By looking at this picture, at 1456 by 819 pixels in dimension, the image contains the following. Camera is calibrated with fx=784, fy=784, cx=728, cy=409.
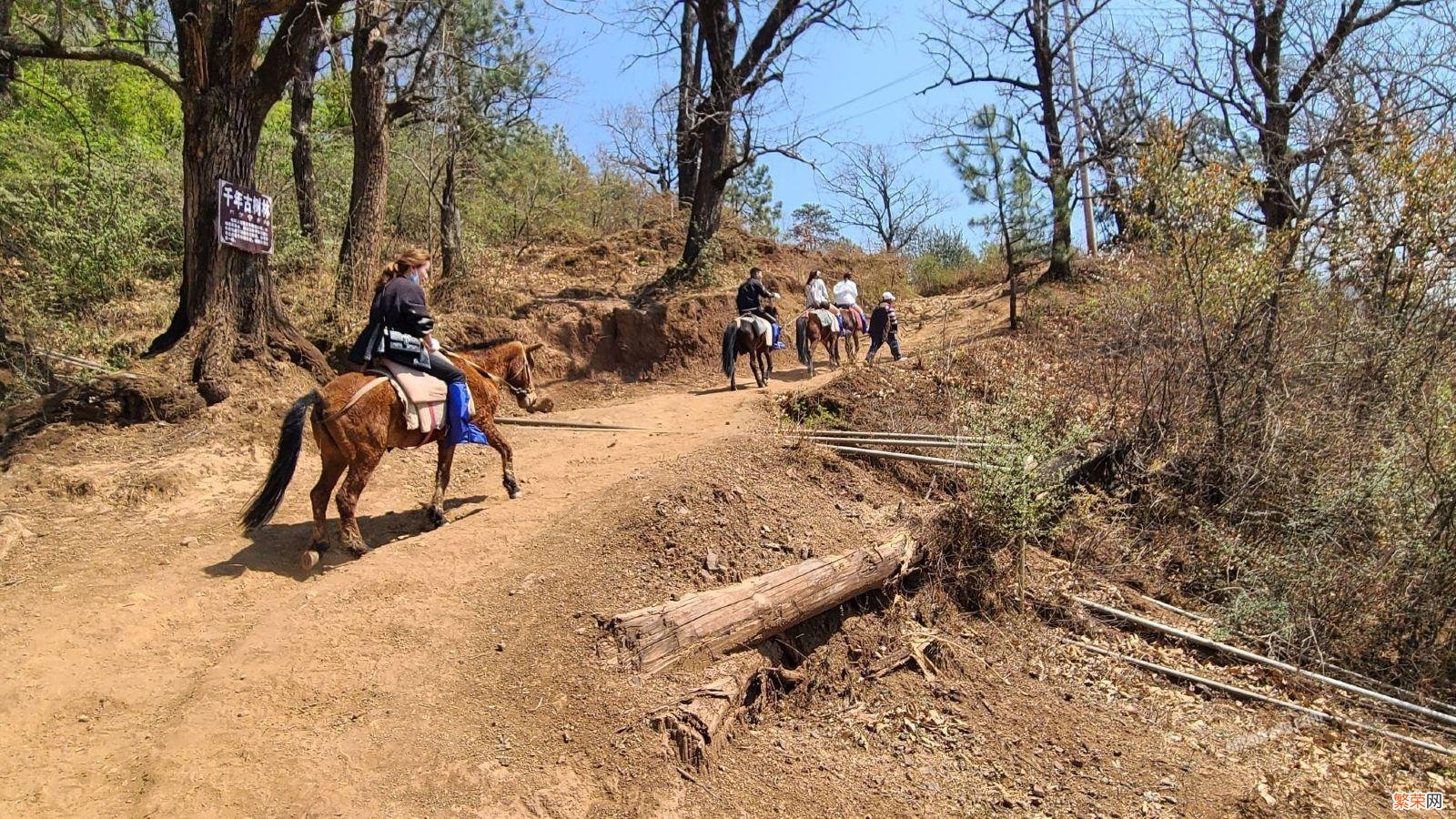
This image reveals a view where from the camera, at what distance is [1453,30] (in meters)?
11.7

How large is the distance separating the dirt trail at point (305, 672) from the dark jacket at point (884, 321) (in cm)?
921

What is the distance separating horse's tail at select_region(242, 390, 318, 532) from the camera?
6207 mm

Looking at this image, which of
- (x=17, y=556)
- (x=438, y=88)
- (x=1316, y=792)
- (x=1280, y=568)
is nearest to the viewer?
(x=1316, y=792)

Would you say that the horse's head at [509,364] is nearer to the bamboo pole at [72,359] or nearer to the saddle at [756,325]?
the bamboo pole at [72,359]

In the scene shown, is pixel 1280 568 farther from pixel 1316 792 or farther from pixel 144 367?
pixel 144 367

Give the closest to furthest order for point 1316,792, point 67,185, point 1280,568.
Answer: point 1316,792 → point 1280,568 → point 67,185

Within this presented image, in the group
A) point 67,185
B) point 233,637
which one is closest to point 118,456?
point 233,637

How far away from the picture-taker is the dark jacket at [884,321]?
1517 centimetres

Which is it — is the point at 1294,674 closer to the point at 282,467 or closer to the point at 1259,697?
the point at 1259,697

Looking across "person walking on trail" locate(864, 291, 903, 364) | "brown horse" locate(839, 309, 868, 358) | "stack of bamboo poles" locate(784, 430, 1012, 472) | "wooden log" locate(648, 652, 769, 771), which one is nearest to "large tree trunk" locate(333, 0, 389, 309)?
"stack of bamboo poles" locate(784, 430, 1012, 472)

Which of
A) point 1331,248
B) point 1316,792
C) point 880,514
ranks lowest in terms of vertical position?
point 1316,792

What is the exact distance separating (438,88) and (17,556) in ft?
36.1

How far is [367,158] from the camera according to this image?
12477 millimetres

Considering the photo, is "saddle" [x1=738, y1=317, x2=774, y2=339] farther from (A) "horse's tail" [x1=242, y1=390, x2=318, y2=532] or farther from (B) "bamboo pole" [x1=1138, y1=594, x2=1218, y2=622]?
(A) "horse's tail" [x1=242, y1=390, x2=318, y2=532]
